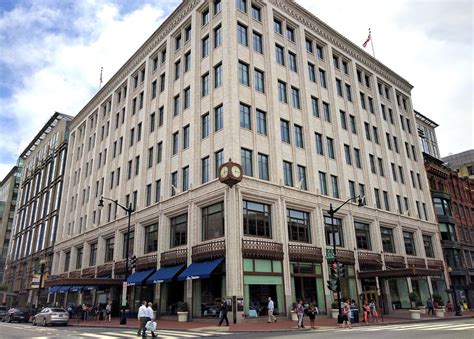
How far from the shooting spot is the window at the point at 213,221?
94.7 ft

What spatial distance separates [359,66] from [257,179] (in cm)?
2614

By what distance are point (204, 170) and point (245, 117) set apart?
18.5 ft

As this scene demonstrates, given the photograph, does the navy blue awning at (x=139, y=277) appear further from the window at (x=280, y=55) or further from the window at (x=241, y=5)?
the window at (x=241, y=5)

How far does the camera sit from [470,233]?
2112 inches

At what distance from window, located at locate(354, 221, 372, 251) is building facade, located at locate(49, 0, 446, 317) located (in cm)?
19

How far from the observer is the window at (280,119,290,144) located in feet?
111

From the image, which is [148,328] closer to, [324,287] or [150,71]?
[324,287]

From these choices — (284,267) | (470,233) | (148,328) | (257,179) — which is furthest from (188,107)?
(470,233)

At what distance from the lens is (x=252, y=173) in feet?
98.4

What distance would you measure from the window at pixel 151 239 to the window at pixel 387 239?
23.6m

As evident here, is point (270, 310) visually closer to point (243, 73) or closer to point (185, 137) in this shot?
point (185, 137)

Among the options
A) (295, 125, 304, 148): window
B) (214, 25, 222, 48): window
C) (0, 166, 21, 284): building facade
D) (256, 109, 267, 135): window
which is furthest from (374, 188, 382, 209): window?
(0, 166, 21, 284): building facade

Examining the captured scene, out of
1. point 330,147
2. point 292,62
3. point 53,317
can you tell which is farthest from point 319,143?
point 53,317

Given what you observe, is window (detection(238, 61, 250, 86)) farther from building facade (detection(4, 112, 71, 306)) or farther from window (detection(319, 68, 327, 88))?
building facade (detection(4, 112, 71, 306))
